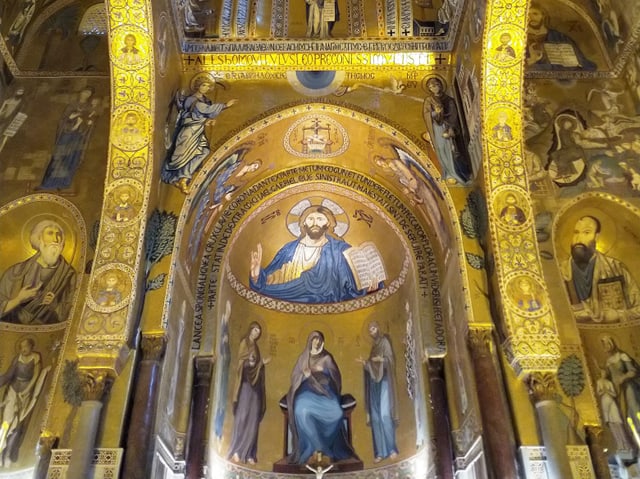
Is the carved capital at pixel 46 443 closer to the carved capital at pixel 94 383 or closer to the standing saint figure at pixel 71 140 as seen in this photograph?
the carved capital at pixel 94 383

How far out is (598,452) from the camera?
7.64 m

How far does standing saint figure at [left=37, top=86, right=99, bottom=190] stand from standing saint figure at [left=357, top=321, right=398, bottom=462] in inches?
223

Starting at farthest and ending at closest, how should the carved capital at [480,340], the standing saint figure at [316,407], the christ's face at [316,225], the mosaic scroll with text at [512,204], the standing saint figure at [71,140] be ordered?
the christ's face at [316,225] → the standing saint figure at [316,407] → the standing saint figure at [71,140] → the carved capital at [480,340] → the mosaic scroll with text at [512,204]

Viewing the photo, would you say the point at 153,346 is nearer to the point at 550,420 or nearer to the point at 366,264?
the point at 366,264

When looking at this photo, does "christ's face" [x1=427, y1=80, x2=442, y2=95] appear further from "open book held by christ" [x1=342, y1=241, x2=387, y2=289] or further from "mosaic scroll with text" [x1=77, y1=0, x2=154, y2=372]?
"mosaic scroll with text" [x1=77, y1=0, x2=154, y2=372]

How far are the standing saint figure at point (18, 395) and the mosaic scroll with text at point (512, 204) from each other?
6310mm

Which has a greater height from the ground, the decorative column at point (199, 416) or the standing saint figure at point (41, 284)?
the standing saint figure at point (41, 284)

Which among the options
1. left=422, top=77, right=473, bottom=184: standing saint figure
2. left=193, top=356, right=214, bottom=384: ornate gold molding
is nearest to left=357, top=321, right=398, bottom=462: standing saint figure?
left=193, top=356, right=214, bottom=384: ornate gold molding

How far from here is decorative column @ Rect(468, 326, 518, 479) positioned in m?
7.55

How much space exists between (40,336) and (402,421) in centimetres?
566

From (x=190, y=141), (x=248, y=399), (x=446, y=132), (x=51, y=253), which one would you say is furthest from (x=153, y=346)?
(x=446, y=132)

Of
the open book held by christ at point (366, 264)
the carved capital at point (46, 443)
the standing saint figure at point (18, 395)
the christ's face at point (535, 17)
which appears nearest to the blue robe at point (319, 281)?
the open book held by christ at point (366, 264)

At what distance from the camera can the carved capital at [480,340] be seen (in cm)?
833

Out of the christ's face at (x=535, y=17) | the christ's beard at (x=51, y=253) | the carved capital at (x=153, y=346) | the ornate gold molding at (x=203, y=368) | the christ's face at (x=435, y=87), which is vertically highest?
the christ's face at (x=535, y=17)
